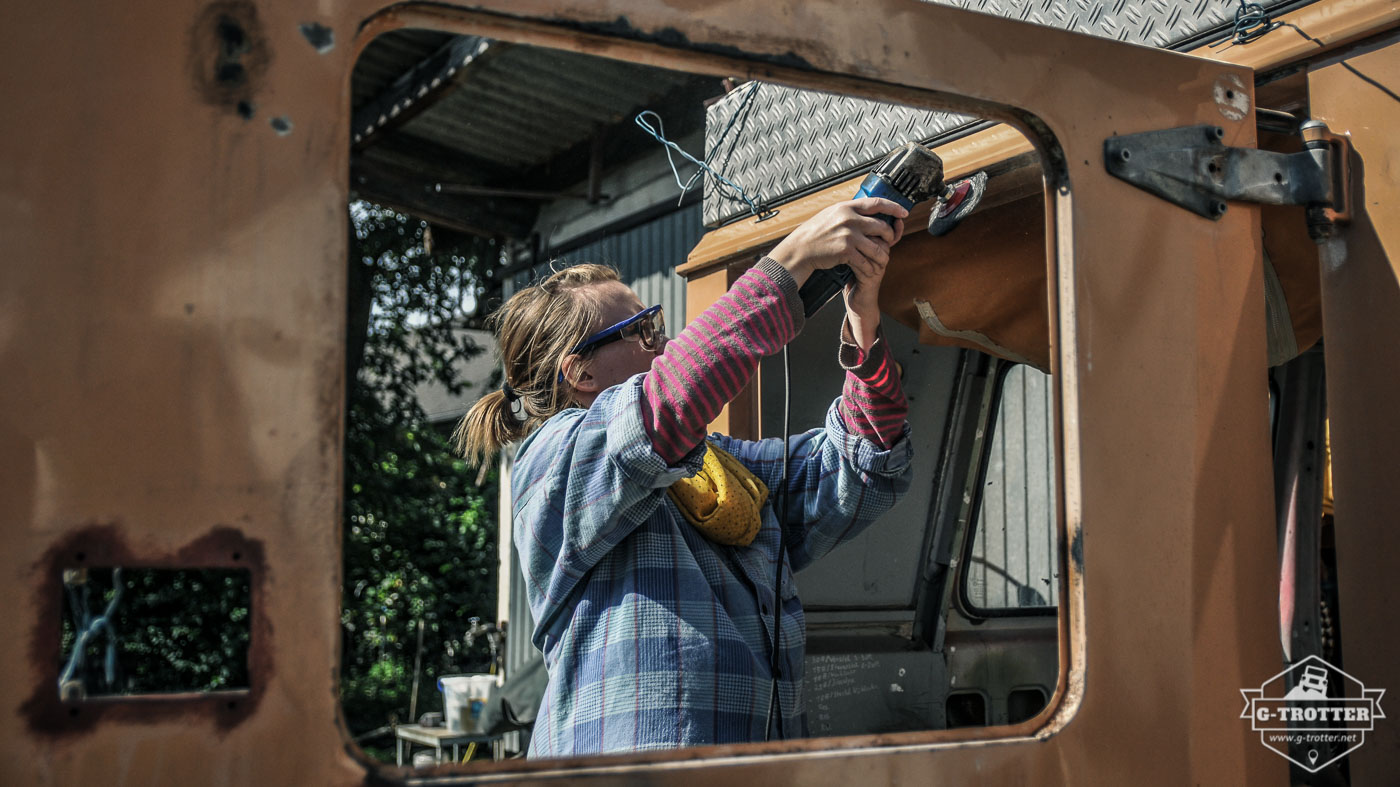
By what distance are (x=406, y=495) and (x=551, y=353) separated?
7.66 meters

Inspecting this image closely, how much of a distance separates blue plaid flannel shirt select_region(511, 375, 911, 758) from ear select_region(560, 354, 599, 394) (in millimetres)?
124

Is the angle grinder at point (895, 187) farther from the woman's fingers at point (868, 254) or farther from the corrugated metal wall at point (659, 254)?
the corrugated metal wall at point (659, 254)

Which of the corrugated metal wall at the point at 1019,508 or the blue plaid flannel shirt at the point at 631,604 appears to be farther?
the corrugated metal wall at the point at 1019,508

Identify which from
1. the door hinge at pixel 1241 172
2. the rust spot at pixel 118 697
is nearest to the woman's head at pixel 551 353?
the door hinge at pixel 1241 172

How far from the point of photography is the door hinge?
1.40 meters

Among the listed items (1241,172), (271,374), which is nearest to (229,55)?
(271,374)

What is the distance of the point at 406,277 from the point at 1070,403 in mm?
8151

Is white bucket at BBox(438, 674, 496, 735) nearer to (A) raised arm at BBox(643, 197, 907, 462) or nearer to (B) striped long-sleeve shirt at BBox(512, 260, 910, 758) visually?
(B) striped long-sleeve shirt at BBox(512, 260, 910, 758)

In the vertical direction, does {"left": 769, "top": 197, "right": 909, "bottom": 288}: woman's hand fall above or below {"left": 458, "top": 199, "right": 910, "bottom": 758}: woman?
above

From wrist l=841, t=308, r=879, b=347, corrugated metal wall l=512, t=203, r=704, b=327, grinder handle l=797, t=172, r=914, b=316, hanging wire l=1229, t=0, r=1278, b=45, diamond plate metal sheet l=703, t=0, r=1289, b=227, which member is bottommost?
wrist l=841, t=308, r=879, b=347

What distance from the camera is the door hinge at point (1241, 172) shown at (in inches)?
55.3

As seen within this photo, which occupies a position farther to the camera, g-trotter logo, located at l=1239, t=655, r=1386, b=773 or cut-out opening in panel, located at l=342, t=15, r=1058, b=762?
cut-out opening in panel, located at l=342, t=15, r=1058, b=762

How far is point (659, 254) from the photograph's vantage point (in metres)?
6.71

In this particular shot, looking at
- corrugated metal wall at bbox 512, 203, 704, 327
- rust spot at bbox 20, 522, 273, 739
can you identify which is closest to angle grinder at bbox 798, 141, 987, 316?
rust spot at bbox 20, 522, 273, 739
